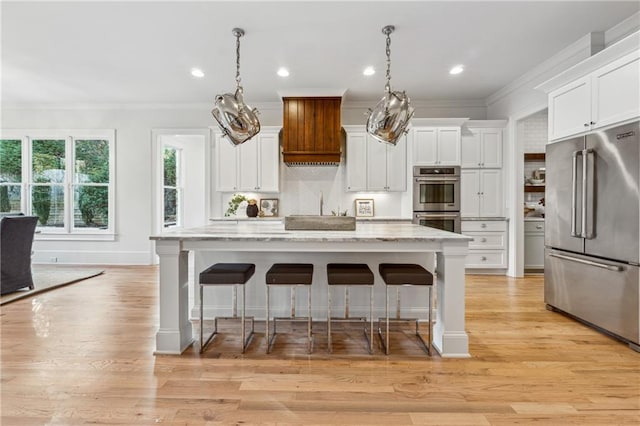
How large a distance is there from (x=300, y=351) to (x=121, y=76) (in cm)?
451

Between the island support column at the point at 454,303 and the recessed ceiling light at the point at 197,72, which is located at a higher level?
the recessed ceiling light at the point at 197,72

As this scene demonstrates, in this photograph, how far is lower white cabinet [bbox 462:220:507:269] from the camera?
5281 millimetres

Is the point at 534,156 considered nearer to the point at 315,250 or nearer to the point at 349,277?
the point at 349,277

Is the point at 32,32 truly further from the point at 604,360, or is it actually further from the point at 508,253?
the point at 508,253

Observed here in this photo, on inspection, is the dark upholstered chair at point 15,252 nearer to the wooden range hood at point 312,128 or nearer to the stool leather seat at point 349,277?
the wooden range hood at point 312,128

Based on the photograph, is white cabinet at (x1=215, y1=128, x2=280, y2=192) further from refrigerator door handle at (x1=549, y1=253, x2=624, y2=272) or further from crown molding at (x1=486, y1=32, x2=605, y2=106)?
refrigerator door handle at (x1=549, y1=253, x2=624, y2=272)

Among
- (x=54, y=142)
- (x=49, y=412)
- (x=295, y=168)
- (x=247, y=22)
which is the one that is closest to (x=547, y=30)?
(x=247, y=22)

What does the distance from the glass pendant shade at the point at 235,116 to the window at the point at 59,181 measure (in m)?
4.28

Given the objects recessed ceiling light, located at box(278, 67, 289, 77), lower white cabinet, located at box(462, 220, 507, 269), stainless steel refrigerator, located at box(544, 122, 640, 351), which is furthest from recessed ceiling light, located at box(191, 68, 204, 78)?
lower white cabinet, located at box(462, 220, 507, 269)

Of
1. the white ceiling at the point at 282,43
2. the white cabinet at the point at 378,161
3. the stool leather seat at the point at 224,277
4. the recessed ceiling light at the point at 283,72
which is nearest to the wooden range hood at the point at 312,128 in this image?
the white ceiling at the point at 282,43

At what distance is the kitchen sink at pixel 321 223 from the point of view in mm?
2928

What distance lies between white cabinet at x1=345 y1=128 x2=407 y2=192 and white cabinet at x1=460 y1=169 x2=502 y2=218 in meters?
0.94

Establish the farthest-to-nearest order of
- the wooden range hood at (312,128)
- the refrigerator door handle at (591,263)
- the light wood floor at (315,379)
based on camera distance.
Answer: the wooden range hood at (312,128) → the refrigerator door handle at (591,263) → the light wood floor at (315,379)

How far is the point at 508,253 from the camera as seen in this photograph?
17.3 feet
